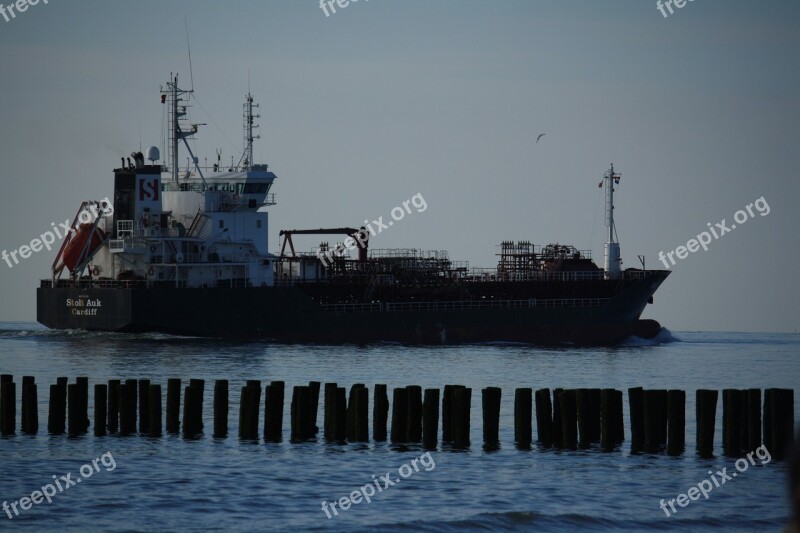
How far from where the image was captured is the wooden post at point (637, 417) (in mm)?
25062

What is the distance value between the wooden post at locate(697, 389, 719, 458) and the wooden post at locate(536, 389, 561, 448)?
2827 mm

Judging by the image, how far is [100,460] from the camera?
24.0 metres

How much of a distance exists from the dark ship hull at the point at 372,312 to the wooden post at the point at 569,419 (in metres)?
31.6

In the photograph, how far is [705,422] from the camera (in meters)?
25.1

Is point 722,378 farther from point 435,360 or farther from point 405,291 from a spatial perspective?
point 405,291

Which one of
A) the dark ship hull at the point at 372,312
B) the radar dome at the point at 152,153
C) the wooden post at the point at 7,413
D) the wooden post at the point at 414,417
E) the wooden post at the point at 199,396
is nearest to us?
the wooden post at the point at 414,417

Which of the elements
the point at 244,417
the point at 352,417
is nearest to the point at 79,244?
the point at 244,417

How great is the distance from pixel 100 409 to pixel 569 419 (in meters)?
9.70

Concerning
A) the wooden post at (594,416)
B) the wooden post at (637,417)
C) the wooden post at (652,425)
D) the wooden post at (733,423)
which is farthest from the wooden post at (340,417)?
the wooden post at (733,423)

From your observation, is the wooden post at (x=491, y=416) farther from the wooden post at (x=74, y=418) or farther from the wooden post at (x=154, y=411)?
the wooden post at (x=74, y=418)

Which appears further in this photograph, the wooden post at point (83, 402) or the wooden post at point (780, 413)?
the wooden post at point (83, 402)

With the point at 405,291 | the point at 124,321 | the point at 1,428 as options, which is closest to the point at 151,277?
the point at 124,321

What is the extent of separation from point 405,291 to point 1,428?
37.8 meters

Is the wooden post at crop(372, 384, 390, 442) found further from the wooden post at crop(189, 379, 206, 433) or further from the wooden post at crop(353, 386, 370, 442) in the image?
the wooden post at crop(189, 379, 206, 433)
